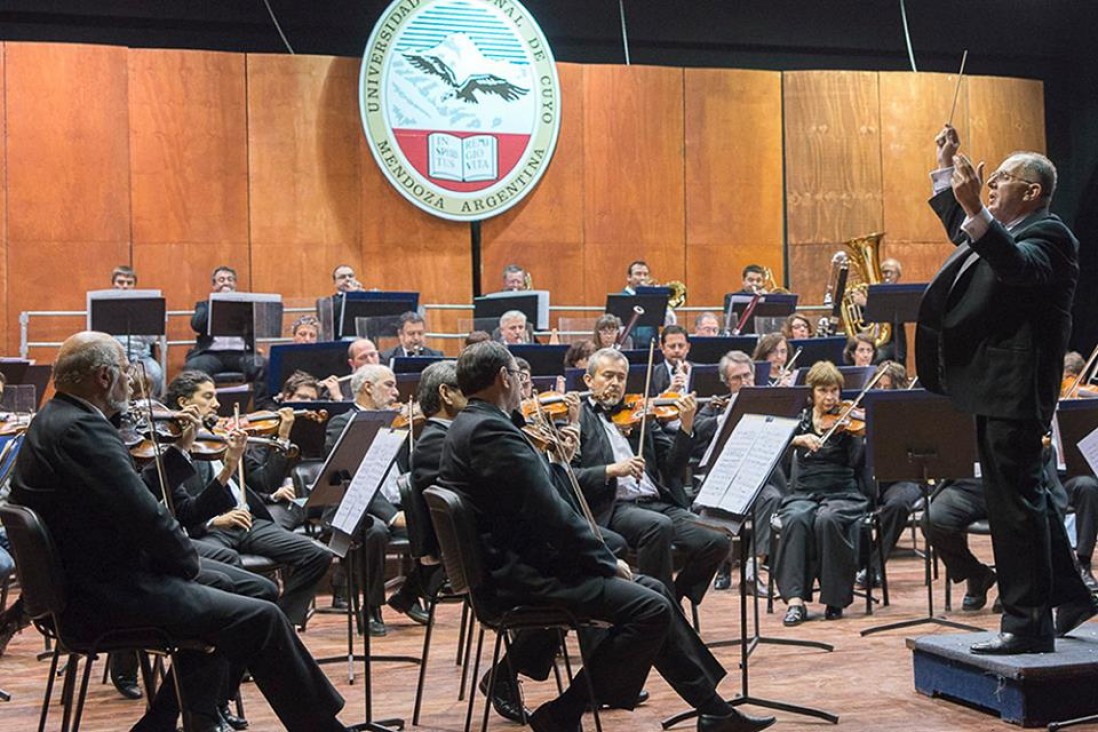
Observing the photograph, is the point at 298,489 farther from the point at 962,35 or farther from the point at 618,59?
the point at 962,35

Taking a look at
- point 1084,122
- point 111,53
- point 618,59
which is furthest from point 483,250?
point 1084,122

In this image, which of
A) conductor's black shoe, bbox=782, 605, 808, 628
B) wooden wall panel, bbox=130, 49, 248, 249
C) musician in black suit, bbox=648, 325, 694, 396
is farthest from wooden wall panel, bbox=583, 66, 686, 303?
conductor's black shoe, bbox=782, 605, 808, 628

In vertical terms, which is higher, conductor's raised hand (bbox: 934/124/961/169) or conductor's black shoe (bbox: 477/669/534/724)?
conductor's raised hand (bbox: 934/124/961/169)

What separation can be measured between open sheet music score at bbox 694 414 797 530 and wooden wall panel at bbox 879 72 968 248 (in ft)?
26.5

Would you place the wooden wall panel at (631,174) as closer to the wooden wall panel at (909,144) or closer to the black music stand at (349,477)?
the wooden wall panel at (909,144)

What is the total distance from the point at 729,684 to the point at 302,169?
7.35 m

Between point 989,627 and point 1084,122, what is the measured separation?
27.8ft

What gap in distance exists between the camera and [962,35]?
42.7ft

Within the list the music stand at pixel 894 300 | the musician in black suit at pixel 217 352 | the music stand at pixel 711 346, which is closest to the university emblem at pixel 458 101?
the musician in black suit at pixel 217 352

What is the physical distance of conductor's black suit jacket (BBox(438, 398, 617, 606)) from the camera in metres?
3.88

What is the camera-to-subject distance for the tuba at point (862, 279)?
11.2 m

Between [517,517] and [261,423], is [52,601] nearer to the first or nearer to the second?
[517,517]

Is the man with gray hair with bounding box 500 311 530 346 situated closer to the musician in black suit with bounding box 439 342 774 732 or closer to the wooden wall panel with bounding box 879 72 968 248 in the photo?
the musician in black suit with bounding box 439 342 774 732

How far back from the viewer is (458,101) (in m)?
11.5
